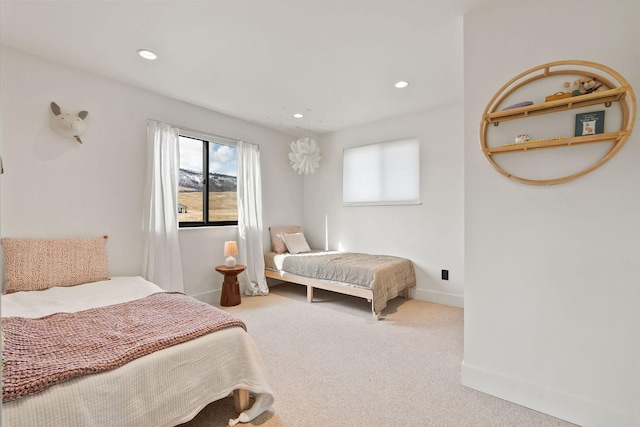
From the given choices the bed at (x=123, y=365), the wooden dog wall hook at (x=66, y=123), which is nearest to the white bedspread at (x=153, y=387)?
the bed at (x=123, y=365)

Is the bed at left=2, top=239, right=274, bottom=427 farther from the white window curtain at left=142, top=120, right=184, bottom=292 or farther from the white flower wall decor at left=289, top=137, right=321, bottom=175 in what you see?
the white flower wall decor at left=289, top=137, right=321, bottom=175

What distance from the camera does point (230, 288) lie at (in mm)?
3850

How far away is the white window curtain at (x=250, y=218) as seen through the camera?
431cm

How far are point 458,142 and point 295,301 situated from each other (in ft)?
9.35

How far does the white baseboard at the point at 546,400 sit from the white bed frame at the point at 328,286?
135 centimetres

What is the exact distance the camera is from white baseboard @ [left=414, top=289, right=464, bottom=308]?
12.4ft

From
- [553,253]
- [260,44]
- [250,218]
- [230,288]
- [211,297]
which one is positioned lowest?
[211,297]

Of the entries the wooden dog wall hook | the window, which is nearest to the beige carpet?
the window

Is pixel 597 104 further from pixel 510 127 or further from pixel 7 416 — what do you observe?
pixel 7 416

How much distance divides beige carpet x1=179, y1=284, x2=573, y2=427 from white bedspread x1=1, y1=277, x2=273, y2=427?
261 mm

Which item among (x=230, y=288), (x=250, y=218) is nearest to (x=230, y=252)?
(x=230, y=288)

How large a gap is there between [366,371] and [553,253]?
4.91 feet

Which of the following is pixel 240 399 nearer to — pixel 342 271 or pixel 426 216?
pixel 342 271

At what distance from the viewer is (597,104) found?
179 centimetres
